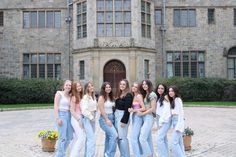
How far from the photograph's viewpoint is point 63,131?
7070mm

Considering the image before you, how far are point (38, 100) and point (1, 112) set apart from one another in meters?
5.61

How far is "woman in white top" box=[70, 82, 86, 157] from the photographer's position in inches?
276

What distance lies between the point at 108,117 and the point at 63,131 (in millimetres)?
1029

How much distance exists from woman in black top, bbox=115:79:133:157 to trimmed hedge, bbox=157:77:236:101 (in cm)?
1698

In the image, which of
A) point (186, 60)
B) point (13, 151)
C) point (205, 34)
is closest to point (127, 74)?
point (186, 60)

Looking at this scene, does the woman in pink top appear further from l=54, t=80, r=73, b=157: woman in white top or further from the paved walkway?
l=54, t=80, r=73, b=157: woman in white top

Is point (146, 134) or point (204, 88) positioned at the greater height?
point (204, 88)

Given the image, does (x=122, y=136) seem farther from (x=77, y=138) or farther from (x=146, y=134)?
(x=77, y=138)

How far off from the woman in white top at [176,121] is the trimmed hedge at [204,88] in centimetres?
1707

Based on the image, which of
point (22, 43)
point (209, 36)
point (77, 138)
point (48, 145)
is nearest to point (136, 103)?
point (77, 138)

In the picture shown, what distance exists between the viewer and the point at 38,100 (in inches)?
963

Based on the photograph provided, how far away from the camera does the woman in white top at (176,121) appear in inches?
267

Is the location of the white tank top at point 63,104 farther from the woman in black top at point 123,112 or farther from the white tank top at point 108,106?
the woman in black top at point 123,112

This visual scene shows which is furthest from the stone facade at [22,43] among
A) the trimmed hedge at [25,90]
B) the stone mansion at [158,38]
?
the trimmed hedge at [25,90]
